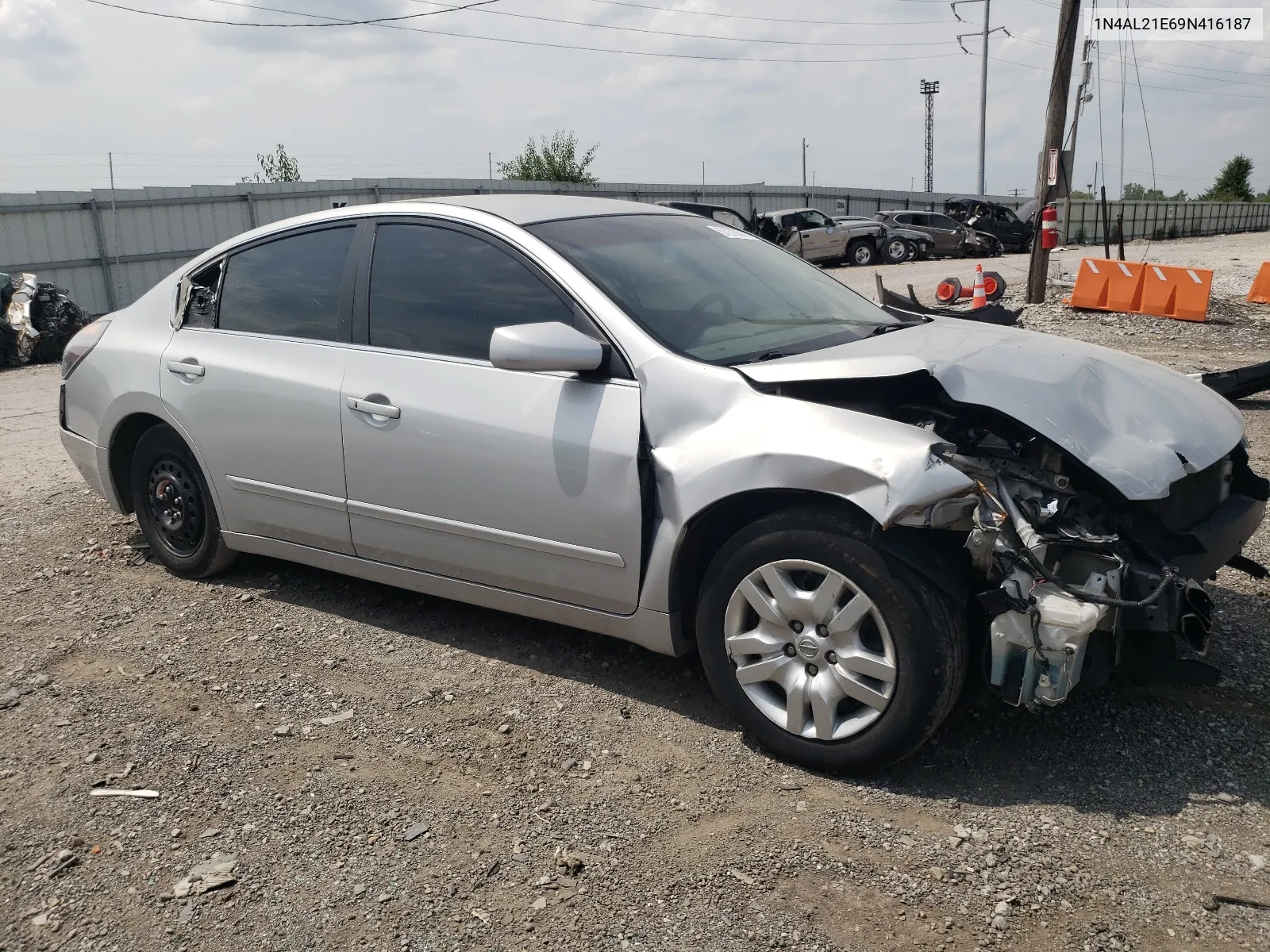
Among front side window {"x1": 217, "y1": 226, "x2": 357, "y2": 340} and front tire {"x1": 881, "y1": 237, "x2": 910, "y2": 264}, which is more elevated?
front side window {"x1": 217, "y1": 226, "x2": 357, "y2": 340}

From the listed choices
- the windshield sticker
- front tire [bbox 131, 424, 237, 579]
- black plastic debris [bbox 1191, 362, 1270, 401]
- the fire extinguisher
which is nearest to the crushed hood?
black plastic debris [bbox 1191, 362, 1270, 401]

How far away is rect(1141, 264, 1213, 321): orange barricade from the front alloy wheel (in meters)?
11.5

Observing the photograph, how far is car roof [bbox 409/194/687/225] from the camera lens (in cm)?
425

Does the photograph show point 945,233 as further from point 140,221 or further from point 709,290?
point 709,290

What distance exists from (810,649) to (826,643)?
0.19 feet

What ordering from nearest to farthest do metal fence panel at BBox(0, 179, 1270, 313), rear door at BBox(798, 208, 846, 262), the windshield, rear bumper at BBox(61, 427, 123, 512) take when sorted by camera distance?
the windshield
rear bumper at BBox(61, 427, 123, 512)
metal fence panel at BBox(0, 179, 1270, 313)
rear door at BBox(798, 208, 846, 262)

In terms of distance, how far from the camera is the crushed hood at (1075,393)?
3.23 metres

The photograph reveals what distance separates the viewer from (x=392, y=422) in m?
4.10

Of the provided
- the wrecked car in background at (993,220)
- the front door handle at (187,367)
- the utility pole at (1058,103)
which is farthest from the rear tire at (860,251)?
the front door handle at (187,367)

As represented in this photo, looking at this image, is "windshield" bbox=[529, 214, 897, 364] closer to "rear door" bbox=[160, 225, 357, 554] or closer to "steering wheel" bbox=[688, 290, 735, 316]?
"steering wheel" bbox=[688, 290, 735, 316]

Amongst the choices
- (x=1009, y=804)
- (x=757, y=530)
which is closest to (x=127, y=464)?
(x=757, y=530)

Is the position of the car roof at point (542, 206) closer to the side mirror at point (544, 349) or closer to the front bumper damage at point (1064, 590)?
the side mirror at point (544, 349)

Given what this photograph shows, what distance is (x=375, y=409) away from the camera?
13.6 feet

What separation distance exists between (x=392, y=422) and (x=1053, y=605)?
235cm
